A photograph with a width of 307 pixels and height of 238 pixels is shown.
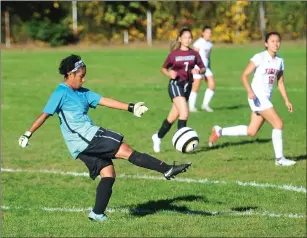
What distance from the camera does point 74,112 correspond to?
29.6 ft

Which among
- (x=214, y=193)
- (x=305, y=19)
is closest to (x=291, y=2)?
(x=305, y=19)

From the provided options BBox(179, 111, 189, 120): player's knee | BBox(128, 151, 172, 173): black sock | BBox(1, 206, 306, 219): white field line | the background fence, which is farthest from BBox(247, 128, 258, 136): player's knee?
the background fence

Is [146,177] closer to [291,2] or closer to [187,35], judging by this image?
[187,35]

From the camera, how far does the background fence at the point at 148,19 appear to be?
55.3 m

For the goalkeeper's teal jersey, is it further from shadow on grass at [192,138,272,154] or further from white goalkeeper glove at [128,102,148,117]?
shadow on grass at [192,138,272,154]

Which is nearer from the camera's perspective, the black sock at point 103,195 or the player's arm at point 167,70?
the black sock at point 103,195

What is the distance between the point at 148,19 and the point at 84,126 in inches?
1888

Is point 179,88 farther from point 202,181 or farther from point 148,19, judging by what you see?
point 148,19

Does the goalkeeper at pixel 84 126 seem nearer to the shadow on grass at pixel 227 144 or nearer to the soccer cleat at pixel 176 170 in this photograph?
the soccer cleat at pixel 176 170

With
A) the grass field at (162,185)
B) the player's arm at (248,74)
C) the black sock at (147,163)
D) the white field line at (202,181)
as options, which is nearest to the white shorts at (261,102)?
the player's arm at (248,74)

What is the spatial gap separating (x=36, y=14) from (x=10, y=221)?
4745 cm

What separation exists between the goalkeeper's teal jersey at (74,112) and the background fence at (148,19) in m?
46.3

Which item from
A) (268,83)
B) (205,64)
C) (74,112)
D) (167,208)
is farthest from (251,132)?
(205,64)

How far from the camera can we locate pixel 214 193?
1107cm
